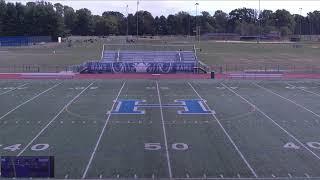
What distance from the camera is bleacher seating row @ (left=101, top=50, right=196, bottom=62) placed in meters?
52.6

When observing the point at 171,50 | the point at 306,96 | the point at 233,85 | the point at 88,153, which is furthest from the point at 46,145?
the point at 171,50

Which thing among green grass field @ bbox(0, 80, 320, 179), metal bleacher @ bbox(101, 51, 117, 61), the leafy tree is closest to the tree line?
the leafy tree

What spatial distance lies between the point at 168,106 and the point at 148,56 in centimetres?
2575

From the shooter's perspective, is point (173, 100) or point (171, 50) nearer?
point (173, 100)

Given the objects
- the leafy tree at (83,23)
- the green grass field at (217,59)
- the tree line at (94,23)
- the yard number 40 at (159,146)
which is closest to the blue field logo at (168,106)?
the yard number 40 at (159,146)

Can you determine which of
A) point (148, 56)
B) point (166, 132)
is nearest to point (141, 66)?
point (148, 56)

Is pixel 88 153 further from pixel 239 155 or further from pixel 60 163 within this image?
pixel 239 155

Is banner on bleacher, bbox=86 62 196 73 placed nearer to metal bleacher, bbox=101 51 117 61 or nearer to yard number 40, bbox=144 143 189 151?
metal bleacher, bbox=101 51 117 61

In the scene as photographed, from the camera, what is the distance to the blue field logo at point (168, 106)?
26.2m

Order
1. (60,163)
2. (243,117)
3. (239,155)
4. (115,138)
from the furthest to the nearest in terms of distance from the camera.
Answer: (243,117) → (115,138) → (239,155) → (60,163)

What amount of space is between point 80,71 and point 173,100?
19.4 m

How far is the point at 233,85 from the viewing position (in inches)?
1532

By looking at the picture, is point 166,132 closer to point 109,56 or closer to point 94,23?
point 109,56

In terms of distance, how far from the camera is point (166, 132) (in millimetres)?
20938
